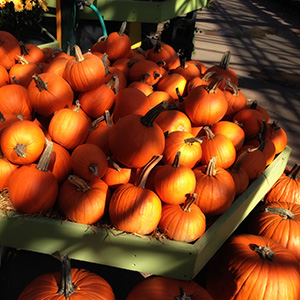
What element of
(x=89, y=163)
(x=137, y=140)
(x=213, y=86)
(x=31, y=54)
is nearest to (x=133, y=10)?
(x=31, y=54)

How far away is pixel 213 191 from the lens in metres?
1.72

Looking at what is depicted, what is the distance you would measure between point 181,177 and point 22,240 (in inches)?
32.6

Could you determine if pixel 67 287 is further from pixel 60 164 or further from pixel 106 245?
pixel 60 164

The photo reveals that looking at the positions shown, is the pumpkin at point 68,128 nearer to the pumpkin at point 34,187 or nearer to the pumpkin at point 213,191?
the pumpkin at point 34,187

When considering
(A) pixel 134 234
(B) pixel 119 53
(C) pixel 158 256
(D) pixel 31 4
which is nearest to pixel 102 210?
(A) pixel 134 234

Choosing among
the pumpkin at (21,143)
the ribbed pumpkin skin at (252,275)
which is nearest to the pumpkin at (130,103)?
the pumpkin at (21,143)

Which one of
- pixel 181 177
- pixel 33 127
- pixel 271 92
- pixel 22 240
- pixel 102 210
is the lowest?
pixel 271 92

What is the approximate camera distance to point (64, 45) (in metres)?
4.88

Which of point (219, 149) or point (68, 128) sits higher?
point (68, 128)

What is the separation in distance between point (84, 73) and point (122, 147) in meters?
0.55

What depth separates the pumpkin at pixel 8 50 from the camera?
7.52 feet

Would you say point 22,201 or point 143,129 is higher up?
point 143,129

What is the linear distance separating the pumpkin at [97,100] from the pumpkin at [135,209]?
1.97ft

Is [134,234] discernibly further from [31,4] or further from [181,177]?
[31,4]
